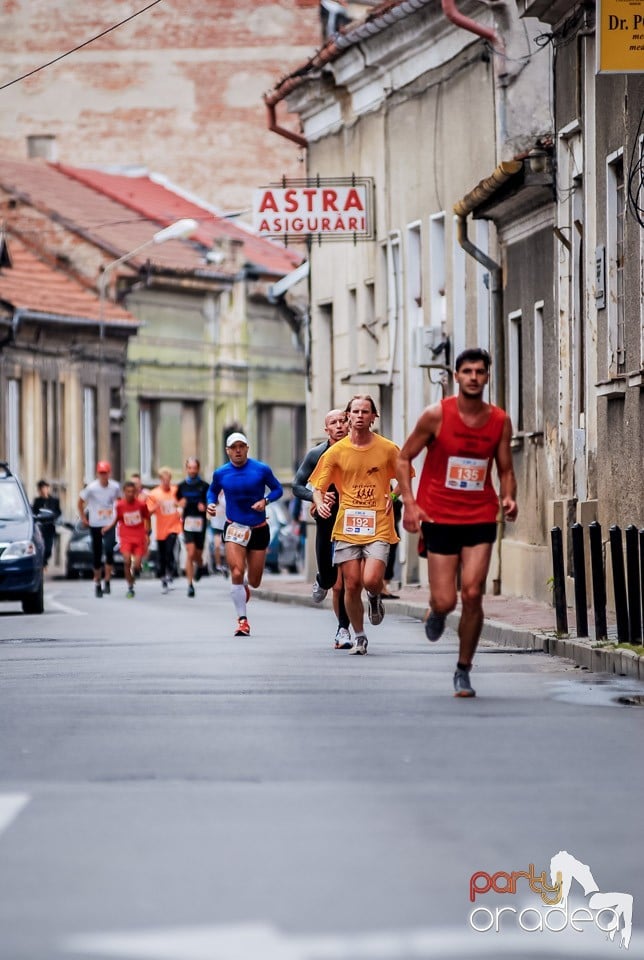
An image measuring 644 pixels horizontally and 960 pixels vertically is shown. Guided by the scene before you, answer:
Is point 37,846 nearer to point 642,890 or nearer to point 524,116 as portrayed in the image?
point 642,890

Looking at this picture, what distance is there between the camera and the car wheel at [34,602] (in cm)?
2722

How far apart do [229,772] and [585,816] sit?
1802 millimetres

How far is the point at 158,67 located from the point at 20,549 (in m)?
46.0

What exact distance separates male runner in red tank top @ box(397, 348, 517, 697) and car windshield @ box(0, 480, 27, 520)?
45.3 feet

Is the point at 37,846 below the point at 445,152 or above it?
below

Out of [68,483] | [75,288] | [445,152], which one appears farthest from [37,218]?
[445,152]

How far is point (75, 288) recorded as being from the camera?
206 ft

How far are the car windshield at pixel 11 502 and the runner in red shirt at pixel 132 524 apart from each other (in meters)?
5.81

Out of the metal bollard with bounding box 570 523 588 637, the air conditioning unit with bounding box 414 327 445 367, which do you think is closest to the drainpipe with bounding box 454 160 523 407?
the air conditioning unit with bounding box 414 327 445 367

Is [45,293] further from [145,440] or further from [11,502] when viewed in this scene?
[11,502]

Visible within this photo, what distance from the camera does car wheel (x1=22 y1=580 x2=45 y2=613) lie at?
27.2 metres

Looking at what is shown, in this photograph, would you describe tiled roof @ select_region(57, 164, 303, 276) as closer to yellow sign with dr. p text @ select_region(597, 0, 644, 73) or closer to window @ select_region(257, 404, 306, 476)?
→ window @ select_region(257, 404, 306, 476)

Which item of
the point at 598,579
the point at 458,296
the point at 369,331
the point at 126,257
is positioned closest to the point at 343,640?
the point at 598,579

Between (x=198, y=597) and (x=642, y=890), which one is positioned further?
(x=198, y=597)
